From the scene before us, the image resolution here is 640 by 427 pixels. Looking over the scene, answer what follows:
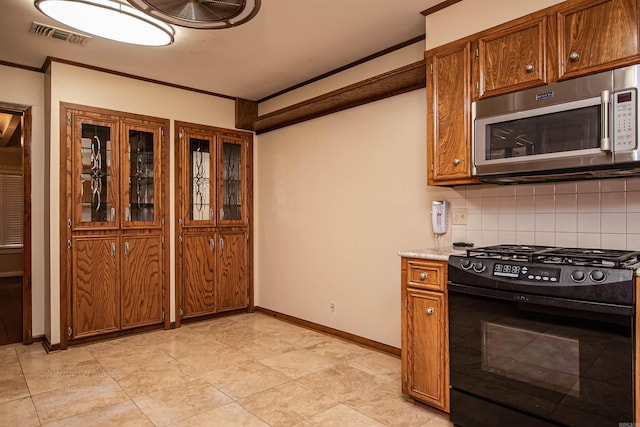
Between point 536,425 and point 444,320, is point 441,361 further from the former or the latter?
point 536,425

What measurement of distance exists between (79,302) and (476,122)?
3716 mm

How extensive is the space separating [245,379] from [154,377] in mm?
691

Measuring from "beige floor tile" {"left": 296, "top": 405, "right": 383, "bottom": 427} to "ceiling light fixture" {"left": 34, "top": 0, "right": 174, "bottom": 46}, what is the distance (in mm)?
2835

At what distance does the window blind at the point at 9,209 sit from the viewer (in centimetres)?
427

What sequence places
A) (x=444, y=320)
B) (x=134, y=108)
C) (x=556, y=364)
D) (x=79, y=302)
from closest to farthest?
(x=556, y=364), (x=444, y=320), (x=79, y=302), (x=134, y=108)

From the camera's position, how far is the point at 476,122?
2414mm

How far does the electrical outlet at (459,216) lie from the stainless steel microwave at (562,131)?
1.57 feet

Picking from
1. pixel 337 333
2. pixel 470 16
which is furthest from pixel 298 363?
pixel 470 16

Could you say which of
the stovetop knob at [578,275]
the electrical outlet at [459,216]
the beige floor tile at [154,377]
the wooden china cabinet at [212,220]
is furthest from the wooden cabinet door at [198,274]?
the stovetop knob at [578,275]

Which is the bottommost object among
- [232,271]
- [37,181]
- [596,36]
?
[232,271]

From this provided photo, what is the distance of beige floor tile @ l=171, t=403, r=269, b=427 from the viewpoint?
7.70 ft

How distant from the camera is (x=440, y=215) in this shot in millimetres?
2955

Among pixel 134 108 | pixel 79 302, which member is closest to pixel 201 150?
pixel 134 108

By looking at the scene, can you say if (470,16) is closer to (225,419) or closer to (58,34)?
(225,419)
